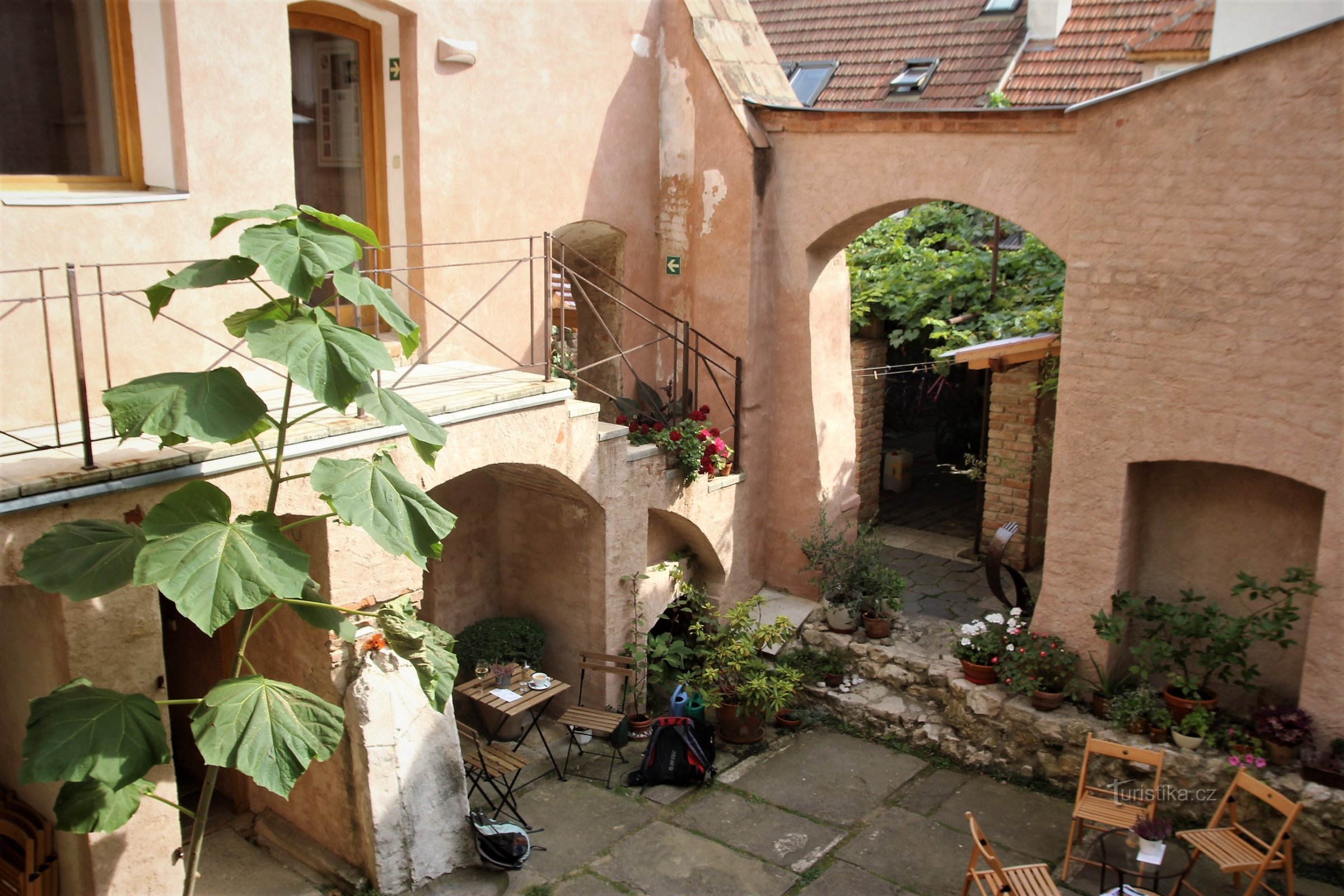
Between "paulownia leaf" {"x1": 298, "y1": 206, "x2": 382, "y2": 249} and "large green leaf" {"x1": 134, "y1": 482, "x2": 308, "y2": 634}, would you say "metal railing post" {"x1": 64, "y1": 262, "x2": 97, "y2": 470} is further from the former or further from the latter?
"paulownia leaf" {"x1": 298, "y1": 206, "x2": 382, "y2": 249}

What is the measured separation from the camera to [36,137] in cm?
728

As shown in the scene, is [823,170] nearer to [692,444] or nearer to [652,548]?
[692,444]

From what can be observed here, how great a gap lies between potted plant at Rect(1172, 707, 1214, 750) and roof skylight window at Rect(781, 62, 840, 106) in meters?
9.69

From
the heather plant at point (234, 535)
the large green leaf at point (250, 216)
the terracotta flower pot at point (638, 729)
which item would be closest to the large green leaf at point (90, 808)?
the heather plant at point (234, 535)

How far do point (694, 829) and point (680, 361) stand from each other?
14.6 ft

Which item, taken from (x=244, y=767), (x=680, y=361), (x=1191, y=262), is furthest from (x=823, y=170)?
(x=244, y=767)

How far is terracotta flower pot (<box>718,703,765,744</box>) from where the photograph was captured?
9.97 m

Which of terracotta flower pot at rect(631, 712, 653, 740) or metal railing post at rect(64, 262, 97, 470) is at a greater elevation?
metal railing post at rect(64, 262, 97, 470)

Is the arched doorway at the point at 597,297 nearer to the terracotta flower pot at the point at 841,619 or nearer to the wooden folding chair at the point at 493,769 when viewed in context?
the terracotta flower pot at the point at 841,619

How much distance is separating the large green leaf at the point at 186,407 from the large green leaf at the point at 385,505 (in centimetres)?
41

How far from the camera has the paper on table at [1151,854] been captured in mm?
7449

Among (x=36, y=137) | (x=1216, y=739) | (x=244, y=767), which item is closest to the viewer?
(x=244, y=767)

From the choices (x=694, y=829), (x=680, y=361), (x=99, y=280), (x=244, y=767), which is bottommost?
(x=694, y=829)

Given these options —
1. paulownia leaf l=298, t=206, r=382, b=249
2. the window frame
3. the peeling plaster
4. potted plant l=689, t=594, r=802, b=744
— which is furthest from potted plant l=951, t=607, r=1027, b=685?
the window frame
